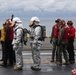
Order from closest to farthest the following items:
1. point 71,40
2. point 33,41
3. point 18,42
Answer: point 18,42 < point 33,41 < point 71,40

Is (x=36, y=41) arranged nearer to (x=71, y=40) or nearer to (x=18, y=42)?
(x=18, y=42)

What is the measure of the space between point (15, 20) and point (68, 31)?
7.86ft

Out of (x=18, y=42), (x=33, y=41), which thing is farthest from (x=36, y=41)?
A: (x=18, y=42)

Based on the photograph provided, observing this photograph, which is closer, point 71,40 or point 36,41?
point 36,41

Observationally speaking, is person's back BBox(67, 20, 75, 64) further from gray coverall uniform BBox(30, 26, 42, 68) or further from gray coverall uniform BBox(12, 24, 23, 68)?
gray coverall uniform BBox(12, 24, 23, 68)

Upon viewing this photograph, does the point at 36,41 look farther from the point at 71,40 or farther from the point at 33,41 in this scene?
the point at 71,40

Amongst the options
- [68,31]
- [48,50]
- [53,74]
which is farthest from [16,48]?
[48,50]

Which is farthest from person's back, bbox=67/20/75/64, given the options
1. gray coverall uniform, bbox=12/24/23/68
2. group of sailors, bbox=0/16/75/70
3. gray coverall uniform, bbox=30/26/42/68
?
gray coverall uniform, bbox=12/24/23/68

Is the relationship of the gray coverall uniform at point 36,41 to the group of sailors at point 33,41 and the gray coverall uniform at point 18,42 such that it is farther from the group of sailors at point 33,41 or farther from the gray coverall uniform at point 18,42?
the gray coverall uniform at point 18,42

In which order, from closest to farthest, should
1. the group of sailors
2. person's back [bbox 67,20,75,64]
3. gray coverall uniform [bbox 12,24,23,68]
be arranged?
gray coverall uniform [bbox 12,24,23,68]
the group of sailors
person's back [bbox 67,20,75,64]

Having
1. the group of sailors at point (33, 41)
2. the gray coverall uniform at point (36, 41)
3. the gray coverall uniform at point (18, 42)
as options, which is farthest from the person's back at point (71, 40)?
the gray coverall uniform at point (18, 42)

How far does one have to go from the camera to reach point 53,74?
1115 cm

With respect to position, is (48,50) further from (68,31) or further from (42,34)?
(42,34)

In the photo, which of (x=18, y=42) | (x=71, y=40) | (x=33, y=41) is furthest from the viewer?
(x=71, y=40)
